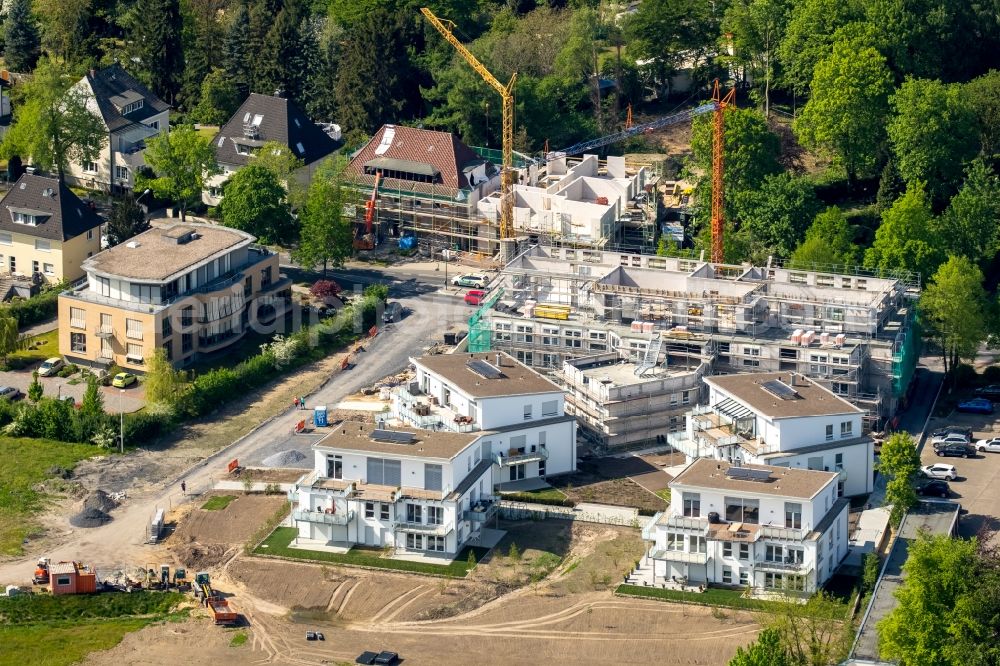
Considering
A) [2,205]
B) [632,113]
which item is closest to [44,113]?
[2,205]

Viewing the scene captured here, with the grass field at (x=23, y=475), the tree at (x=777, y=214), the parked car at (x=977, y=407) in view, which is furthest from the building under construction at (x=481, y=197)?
the grass field at (x=23, y=475)

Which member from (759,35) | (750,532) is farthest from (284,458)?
(759,35)

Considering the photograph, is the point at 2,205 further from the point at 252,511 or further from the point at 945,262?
the point at 945,262

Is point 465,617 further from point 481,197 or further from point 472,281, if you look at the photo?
point 481,197

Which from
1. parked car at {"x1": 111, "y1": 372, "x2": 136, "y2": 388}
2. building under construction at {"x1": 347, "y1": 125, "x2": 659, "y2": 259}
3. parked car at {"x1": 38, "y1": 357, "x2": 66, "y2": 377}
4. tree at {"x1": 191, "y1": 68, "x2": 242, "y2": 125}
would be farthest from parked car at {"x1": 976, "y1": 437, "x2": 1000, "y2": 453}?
tree at {"x1": 191, "y1": 68, "x2": 242, "y2": 125}

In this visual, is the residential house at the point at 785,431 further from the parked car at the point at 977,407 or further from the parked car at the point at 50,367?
the parked car at the point at 50,367

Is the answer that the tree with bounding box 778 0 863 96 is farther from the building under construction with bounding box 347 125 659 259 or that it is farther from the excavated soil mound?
the excavated soil mound
